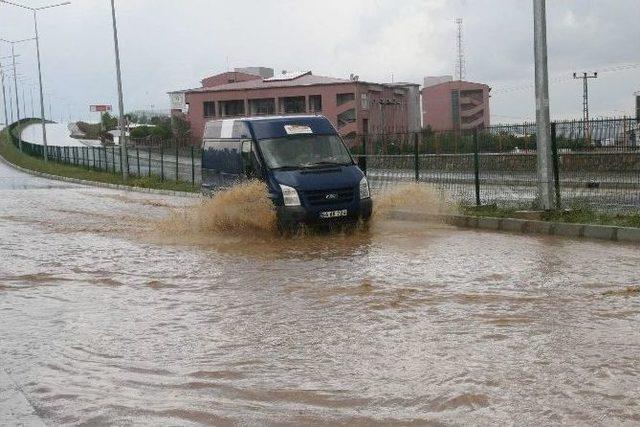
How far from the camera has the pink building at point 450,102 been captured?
368ft

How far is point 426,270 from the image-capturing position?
37.1 feet

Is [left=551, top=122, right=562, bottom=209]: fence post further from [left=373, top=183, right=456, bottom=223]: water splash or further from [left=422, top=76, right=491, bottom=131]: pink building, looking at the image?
[left=422, top=76, right=491, bottom=131]: pink building

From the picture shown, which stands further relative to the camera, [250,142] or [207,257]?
[250,142]

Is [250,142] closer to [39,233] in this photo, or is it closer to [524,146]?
[39,233]

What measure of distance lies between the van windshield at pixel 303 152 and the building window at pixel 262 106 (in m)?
73.2

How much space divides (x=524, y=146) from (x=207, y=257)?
384 inches

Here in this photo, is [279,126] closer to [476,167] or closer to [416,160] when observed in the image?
[476,167]

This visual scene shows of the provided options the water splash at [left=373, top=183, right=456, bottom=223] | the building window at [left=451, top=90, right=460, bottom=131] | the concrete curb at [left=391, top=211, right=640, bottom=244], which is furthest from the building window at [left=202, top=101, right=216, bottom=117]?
the concrete curb at [left=391, top=211, right=640, bottom=244]

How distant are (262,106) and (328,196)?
249 ft

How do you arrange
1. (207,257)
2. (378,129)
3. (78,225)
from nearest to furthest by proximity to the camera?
(207,257) < (78,225) < (378,129)

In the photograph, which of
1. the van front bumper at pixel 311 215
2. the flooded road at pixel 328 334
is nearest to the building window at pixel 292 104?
the van front bumper at pixel 311 215

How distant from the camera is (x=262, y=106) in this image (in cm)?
9044

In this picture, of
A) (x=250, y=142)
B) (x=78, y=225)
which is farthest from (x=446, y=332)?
(x=78, y=225)

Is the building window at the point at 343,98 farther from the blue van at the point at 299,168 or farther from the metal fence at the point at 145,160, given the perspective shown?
the blue van at the point at 299,168
